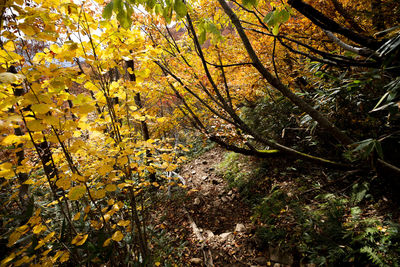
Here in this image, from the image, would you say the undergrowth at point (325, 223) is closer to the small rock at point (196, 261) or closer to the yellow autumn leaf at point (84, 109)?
the small rock at point (196, 261)

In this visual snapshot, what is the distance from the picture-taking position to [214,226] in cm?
439

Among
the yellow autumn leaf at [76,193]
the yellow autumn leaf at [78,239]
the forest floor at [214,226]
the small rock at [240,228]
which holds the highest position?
the yellow autumn leaf at [76,193]

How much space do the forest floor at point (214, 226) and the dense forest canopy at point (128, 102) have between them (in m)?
0.88

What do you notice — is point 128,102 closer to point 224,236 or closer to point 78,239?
point 78,239

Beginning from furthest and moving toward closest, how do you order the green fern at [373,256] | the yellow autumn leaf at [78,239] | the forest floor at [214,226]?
the forest floor at [214,226] → the green fern at [373,256] → the yellow autumn leaf at [78,239]

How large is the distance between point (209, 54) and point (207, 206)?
4467 mm

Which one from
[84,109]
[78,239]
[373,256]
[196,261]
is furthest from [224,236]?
[84,109]

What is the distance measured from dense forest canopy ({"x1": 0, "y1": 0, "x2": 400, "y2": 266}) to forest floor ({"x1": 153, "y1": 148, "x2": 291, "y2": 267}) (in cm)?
88

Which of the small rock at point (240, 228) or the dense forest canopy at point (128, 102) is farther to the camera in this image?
the small rock at point (240, 228)

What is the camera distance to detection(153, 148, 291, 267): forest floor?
3389mm

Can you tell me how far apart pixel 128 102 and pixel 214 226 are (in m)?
3.98

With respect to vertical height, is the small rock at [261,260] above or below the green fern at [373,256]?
below

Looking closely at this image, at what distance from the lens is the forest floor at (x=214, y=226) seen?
3.39m

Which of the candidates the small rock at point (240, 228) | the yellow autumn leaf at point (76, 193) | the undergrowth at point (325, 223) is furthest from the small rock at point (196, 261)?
the yellow autumn leaf at point (76, 193)
